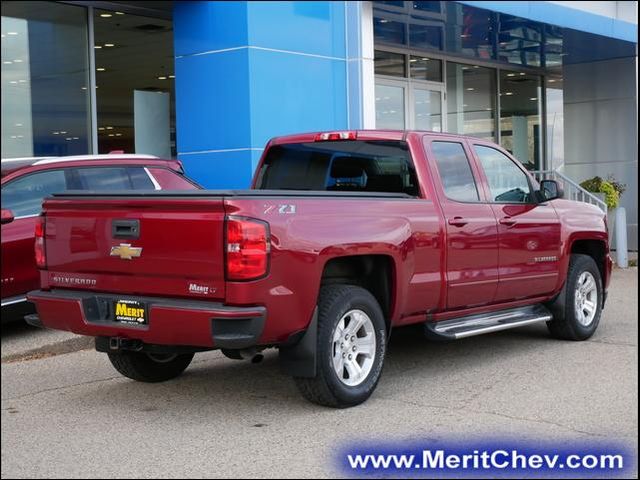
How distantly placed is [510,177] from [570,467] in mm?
3705

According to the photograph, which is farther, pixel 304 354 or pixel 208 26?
pixel 208 26

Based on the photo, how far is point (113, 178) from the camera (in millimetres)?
9609

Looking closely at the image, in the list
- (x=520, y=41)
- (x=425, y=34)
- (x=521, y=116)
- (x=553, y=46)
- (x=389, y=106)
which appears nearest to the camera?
(x=425, y=34)

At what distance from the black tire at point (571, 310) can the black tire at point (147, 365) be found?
3.49 m

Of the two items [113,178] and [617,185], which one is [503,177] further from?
[617,185]

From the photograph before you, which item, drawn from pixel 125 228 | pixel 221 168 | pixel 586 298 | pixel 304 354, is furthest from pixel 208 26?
pixel 304 354

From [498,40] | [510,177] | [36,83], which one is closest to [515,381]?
[510,177]

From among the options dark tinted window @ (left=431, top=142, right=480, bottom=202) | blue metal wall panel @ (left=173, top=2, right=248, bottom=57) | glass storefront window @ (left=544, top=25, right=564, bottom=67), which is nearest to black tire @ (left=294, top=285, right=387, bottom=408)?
dark tinted window @ (left=431, top=142, right=480, bottom=202)

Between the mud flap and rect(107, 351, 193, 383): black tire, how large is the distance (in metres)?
1.42

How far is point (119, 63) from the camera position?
14.1m

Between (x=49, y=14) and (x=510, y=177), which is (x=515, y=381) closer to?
(x=510, y=177)

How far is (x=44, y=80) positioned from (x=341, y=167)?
23.9 ft

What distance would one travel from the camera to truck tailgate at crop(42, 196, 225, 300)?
222 inches

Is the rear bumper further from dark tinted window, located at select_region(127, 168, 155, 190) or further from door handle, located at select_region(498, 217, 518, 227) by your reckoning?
dark tinted window, located at select_region(127, 168, 155, 190)
